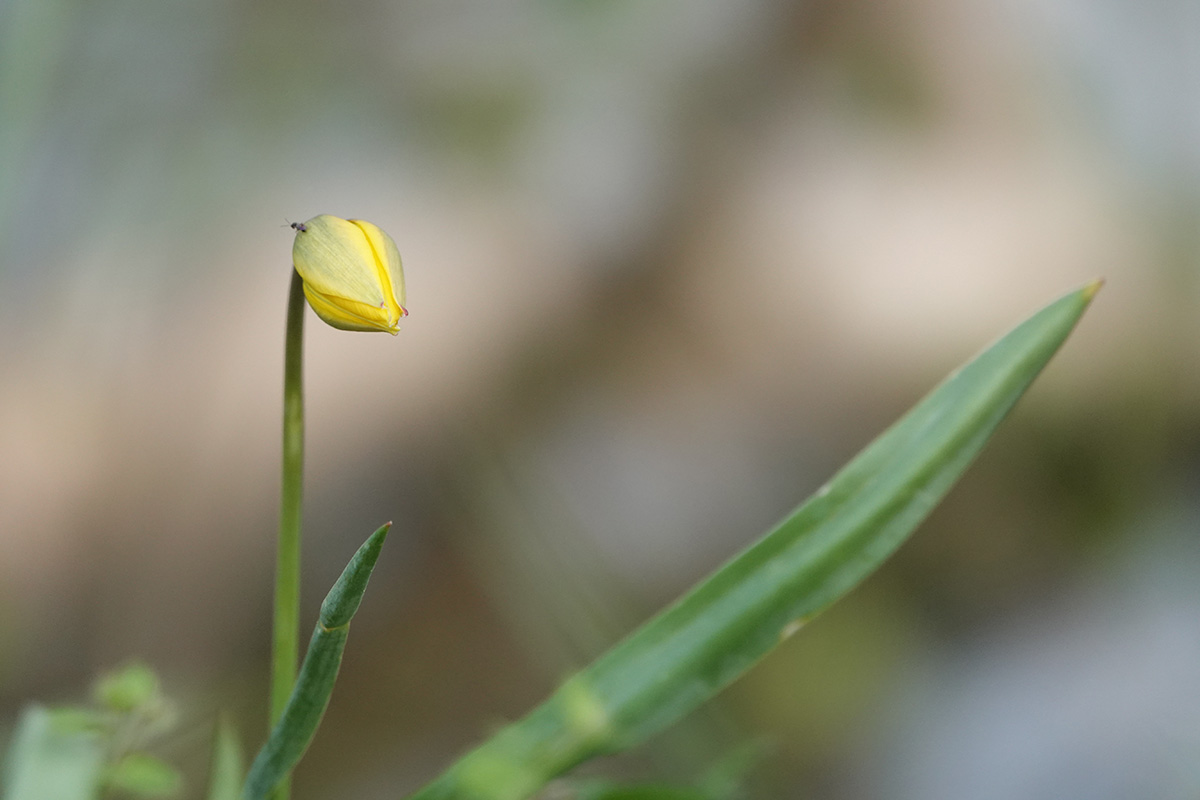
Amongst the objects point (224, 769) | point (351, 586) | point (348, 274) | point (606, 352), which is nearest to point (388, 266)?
point (348, 274)

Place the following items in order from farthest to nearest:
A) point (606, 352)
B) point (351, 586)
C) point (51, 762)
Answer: point (606, 352), point (51, 762), point (351, 586)

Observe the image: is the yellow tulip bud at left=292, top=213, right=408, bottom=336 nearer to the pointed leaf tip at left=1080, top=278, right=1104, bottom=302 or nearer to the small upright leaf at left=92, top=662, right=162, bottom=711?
the small upright leaf at left=92, top=662, right=162, bottom=711

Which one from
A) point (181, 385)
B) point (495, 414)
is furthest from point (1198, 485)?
point (181, 385)

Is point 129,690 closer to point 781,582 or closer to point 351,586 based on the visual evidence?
point 351,586

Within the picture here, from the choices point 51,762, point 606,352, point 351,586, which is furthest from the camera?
point 606,352

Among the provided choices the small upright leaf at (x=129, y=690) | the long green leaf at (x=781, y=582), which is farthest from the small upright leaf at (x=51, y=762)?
the long green leaf at (x=781, y=582)

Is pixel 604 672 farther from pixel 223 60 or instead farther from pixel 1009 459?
pixel 223 60
